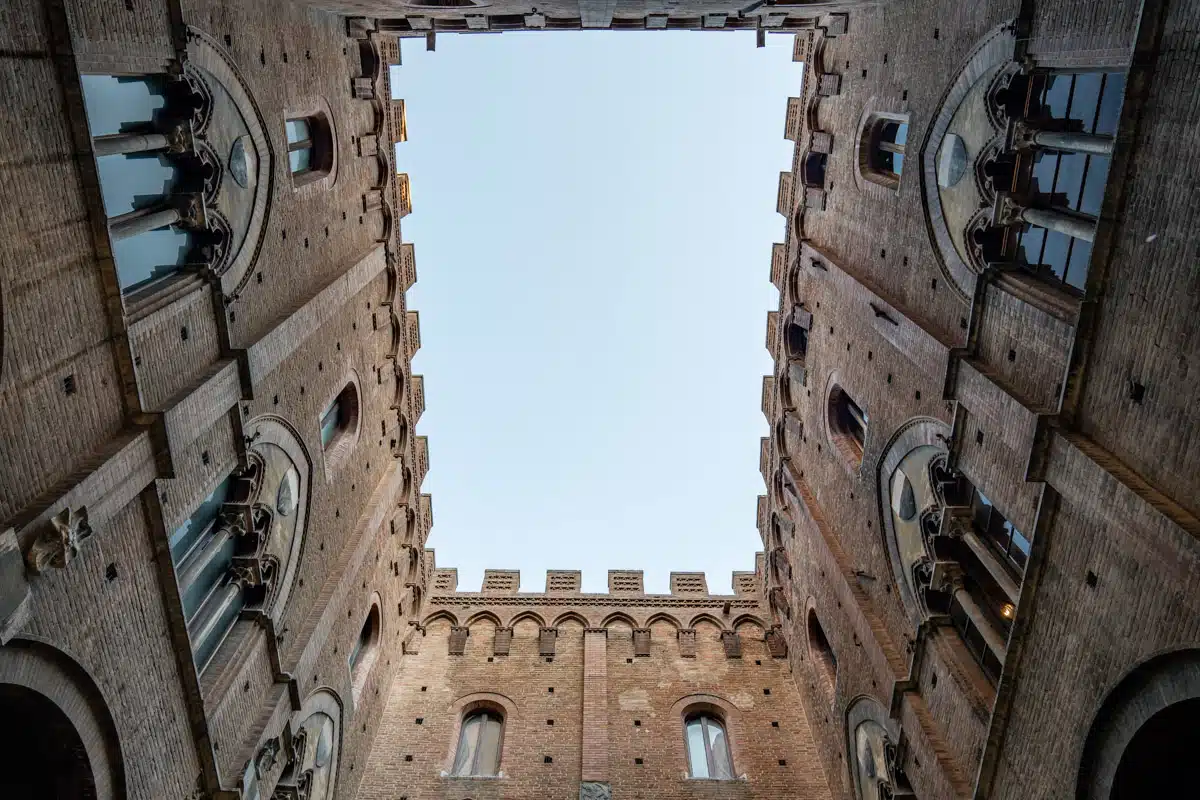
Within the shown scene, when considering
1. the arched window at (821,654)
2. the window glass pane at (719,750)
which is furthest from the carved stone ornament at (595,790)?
the arched window at (821,654)

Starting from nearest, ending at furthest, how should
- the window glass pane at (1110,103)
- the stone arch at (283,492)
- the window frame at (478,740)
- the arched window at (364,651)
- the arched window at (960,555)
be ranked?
the window glass pane at (1110,103), the arched window at (960,555), the stone arch at (283,492), the arched window at (364,651), the window frame at (478,740)

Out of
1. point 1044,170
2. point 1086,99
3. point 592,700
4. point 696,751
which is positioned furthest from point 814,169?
point 696,751

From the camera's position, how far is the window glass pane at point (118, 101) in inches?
339

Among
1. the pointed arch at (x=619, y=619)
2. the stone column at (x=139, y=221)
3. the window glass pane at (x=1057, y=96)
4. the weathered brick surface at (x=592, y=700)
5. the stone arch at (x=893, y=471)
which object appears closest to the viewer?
the stone column at (x=139, y=221)

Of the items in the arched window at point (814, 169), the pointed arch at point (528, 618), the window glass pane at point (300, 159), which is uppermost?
the window glass pane at point (300, 159)

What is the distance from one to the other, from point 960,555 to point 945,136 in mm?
6051

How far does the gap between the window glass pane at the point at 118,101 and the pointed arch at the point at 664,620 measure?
14982mm

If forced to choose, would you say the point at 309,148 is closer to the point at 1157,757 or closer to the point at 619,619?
the point at 619,619

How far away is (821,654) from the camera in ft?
55.9

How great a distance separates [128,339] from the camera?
8500mm

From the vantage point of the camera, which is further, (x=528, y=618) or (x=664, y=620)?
(x=664, y=620)

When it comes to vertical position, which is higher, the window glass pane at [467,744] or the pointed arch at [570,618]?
the pointed arch at [570,618]

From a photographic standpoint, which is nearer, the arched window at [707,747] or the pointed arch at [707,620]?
the arched window at [707,747]

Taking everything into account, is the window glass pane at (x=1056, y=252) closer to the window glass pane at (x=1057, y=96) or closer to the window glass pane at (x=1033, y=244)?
the window glass pane at (x=1033, y=244)
